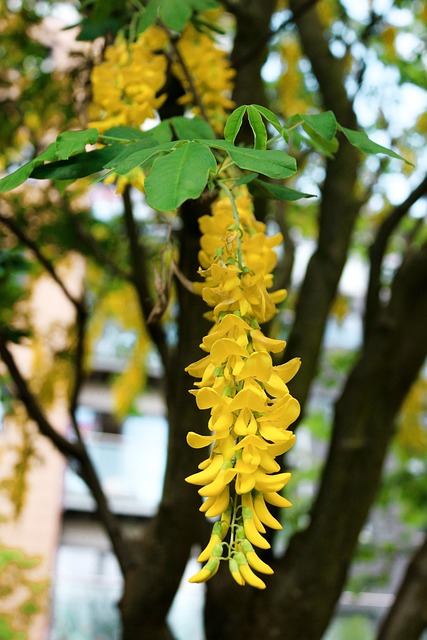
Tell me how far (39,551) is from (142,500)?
1.57 m

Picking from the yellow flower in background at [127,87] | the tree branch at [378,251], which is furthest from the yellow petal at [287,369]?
the tree branch at [378,251]

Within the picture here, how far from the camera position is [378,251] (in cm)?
295

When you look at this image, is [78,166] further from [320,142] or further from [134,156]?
[320,142]

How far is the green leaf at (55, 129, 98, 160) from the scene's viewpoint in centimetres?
117

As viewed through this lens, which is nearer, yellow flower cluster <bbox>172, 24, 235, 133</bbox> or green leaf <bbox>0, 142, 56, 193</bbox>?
green leaf <bbox>0, 142, 56, 193</bbox>

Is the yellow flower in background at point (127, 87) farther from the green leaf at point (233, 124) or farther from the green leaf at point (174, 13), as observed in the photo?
the green leaf at point (233, 124)

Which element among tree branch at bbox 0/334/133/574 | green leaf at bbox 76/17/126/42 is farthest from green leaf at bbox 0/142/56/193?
tree branch at bbox 0/334/133/574

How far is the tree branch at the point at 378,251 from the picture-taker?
8.36ft

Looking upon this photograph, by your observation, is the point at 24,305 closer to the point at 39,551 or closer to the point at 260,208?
the point at 260,208

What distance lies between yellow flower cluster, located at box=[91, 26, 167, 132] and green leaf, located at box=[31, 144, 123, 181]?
0.31m

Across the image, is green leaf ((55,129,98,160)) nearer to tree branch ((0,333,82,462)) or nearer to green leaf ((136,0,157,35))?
green leaf ((136,0,157,35))

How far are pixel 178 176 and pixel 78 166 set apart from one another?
11.2 inches

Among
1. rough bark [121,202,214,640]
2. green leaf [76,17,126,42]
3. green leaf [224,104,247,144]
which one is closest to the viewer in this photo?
green leaf [224,104,247,144]

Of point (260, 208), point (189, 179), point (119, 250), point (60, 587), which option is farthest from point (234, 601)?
point (60, 587)
